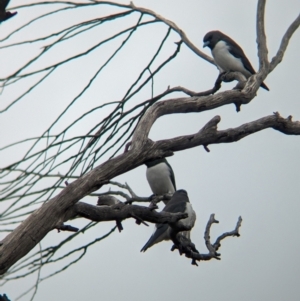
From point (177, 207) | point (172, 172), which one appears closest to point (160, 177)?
point (172, 172)

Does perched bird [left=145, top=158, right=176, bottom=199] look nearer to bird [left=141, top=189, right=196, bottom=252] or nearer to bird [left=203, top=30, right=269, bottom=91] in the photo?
bird [left=141, top=189, right=196, bottom=252]

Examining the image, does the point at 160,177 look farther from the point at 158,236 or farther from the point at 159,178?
the point at 158,236

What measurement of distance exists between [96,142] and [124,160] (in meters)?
0.24

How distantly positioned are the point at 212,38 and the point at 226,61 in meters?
0.79

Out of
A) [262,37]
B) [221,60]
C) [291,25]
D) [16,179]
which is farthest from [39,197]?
[221,60]

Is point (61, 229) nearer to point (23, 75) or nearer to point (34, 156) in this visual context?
point (34, 156)

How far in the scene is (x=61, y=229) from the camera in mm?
3498

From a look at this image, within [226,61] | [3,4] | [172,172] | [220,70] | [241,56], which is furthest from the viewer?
[172,172]

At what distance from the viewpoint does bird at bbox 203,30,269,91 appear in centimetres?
741

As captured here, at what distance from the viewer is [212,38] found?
8250 mm

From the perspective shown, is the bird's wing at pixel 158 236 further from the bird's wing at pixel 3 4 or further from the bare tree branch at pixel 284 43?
the bird's wing at pixel 3 4

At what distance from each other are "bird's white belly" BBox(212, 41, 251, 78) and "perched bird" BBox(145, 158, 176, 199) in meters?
1.36

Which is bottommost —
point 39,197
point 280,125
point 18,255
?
point 18,255

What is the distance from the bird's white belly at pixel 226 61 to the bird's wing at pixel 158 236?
2070 mm
